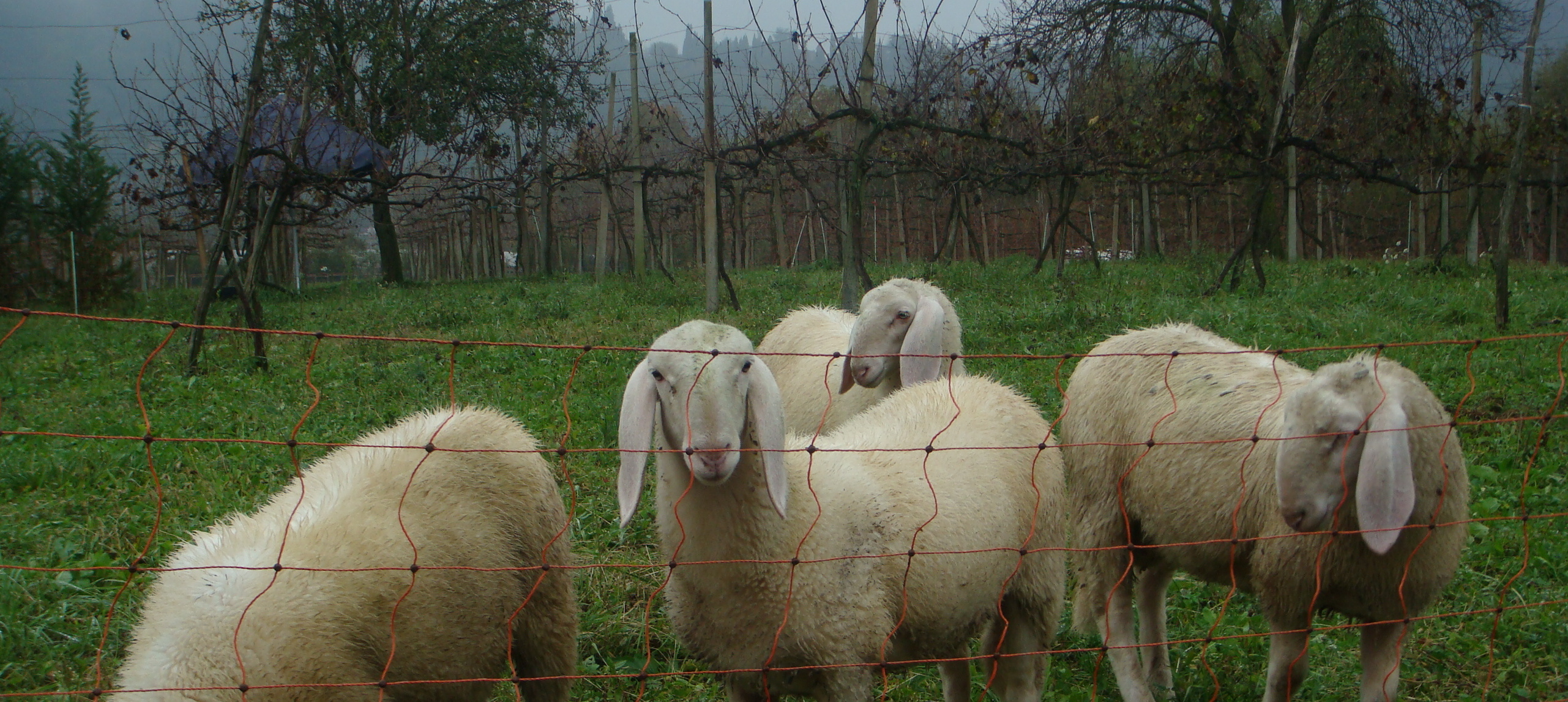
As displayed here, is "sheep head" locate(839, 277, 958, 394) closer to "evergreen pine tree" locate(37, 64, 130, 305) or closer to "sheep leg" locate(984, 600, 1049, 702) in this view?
"sheep leg" locate(984, 600, 1049, 702)

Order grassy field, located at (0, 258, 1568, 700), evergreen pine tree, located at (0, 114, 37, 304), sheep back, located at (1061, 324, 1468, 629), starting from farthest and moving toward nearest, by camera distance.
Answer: evergreen pine tree, located at (0, 114, 37, 304)
grassy field, located at (0, 258, 1568, 700)
sheep back, located at (1061, 324, 1468, 629)

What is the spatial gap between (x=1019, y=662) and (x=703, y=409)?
5.38ft

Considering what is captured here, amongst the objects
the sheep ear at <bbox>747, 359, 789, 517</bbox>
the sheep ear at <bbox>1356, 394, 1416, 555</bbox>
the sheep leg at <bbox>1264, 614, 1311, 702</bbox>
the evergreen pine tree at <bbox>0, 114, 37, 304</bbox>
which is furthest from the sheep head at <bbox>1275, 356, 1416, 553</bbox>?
the evergreen pine tree at <bbox>0, 114, 37, 304</bbox>

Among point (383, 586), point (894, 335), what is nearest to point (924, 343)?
point (894, 335)

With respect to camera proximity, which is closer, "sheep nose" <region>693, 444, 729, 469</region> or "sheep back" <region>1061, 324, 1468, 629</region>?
"sheep nose" <region>693, 444, 729, 469</region>

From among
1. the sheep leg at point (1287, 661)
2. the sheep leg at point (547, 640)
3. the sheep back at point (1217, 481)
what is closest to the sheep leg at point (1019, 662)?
the sheep back at point (1217, 481)

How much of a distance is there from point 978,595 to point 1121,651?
35.1 inches

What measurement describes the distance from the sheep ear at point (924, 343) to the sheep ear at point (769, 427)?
1.67 metres

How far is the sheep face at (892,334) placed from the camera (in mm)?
4242

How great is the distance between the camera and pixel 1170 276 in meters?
11.9

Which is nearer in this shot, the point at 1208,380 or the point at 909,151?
the point at 1208,380

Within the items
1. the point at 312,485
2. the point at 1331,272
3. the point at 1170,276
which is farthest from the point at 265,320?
the point at 1331,272

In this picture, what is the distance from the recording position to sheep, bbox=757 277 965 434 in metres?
4.24

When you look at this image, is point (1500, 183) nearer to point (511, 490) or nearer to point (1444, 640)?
point (1444, 640)
